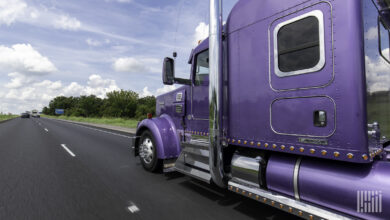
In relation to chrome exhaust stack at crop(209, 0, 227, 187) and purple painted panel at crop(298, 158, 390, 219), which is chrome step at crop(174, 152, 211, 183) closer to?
chrome exhaust stack at crop(209, 0, 227, 187)

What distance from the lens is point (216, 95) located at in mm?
3043

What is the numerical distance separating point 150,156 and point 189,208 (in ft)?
6.53

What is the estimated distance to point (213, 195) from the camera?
375 centimetres

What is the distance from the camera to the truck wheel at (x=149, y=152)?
4.75 m

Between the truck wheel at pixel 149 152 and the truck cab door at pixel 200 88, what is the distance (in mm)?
1338

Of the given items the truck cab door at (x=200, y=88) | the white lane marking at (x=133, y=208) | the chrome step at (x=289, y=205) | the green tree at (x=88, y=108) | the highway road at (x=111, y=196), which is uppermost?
the green tree at (x=88, y=108)

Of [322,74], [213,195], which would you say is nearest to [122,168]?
[213,195]

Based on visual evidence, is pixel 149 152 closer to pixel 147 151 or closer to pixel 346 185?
pixel 147 151

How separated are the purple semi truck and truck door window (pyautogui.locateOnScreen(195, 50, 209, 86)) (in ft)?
1.96

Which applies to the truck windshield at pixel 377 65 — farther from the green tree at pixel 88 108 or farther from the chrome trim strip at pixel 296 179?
the green tree at pixel 88 108

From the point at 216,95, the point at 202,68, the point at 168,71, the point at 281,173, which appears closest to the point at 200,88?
the point at 202,68

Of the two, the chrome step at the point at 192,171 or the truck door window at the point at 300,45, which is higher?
the truck door window at the point at 300,45

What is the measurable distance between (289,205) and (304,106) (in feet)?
3.63

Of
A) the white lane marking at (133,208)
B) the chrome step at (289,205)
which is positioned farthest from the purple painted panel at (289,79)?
the white lane marking at (133,208)
